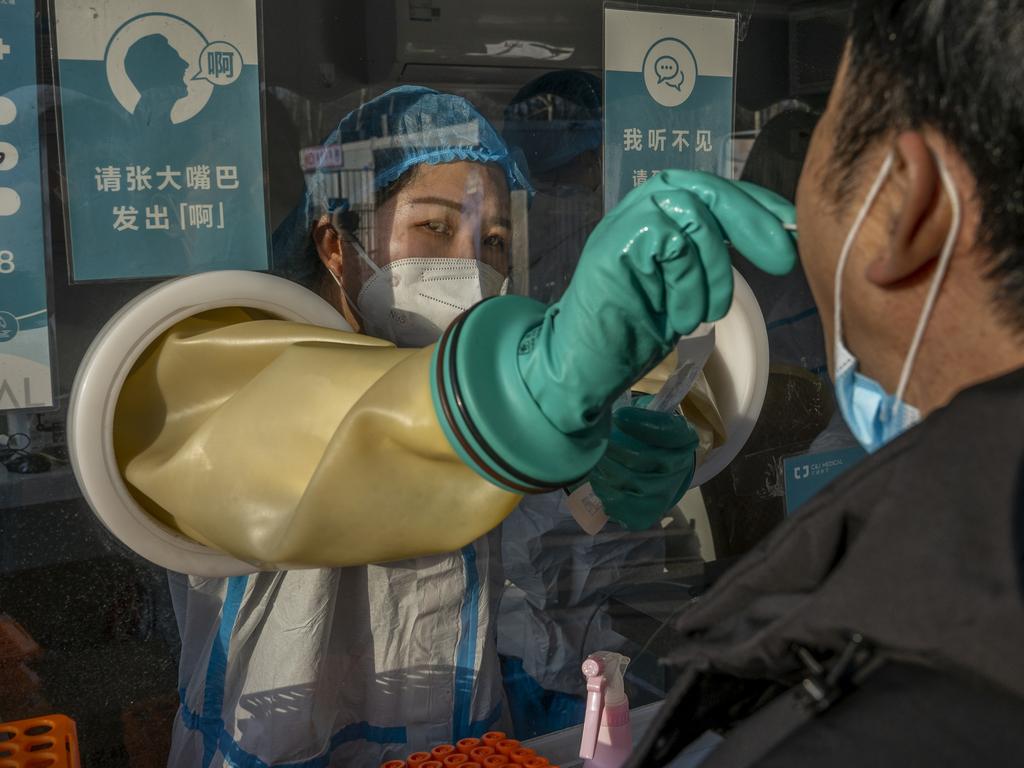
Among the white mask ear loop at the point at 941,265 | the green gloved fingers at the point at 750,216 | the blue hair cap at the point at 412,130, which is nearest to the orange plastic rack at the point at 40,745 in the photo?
the blue hair cap at the point at 412,130

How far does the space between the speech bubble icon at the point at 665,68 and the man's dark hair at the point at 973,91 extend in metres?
1.26

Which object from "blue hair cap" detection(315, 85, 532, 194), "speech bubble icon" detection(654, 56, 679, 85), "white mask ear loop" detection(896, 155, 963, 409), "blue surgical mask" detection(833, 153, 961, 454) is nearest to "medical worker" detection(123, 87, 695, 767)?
"blue hair cap" detection(315, 85, 532, 194)

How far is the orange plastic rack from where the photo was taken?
1353 mm

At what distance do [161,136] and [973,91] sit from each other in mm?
1225

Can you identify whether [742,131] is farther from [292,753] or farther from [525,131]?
[292,753]

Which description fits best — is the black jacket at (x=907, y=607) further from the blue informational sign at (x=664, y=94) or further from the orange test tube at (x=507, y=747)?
the blue informational sign at (x=664, y=94)

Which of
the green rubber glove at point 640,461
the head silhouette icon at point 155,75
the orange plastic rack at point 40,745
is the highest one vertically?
the head silhouette icon at point 155,75

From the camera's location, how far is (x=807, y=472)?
95.9 inches

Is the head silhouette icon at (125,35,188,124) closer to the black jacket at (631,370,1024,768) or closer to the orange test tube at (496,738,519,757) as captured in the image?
the orange test tube at (496,738,519,757)

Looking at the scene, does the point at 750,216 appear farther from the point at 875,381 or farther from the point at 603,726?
the point at 603,726

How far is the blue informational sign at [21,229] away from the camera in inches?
58.3

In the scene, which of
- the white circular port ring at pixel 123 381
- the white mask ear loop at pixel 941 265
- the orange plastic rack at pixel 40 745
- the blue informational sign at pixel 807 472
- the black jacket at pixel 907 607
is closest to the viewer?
the black jacket at pixel 907 607

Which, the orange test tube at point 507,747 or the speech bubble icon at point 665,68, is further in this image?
the speech bubble icon at point 665,68

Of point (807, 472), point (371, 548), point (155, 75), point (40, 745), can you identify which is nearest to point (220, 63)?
point (155, 75)
